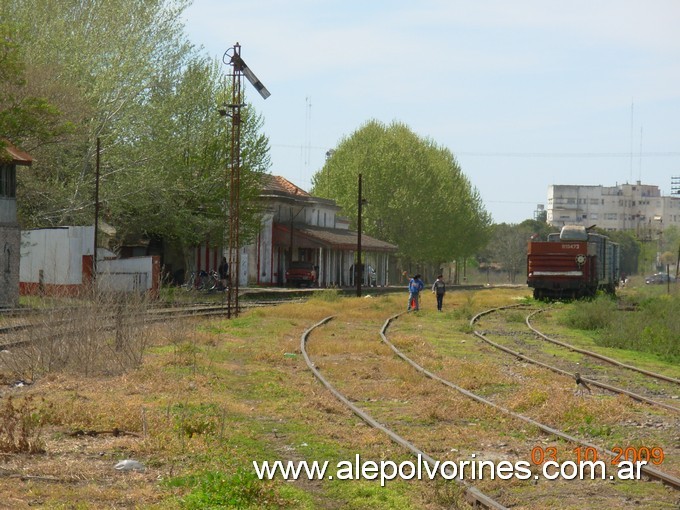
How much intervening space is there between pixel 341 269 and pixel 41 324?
59311 millimetres

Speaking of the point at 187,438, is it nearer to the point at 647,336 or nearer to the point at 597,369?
the point at 597,369

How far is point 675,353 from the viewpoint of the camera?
24.2 meters

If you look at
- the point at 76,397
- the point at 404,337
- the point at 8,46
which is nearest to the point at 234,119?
the point at 8,46

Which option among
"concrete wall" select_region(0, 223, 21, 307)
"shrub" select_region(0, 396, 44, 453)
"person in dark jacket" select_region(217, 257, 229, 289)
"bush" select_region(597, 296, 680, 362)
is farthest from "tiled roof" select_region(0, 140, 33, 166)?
"shrub" select_region(0, 396, 44, 453)

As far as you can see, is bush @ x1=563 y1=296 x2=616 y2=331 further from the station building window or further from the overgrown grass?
the station building window

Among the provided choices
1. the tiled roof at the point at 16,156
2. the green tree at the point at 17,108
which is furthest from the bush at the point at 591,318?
the tiled roof at the point at 16,156

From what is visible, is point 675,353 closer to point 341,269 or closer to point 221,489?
point 221,489

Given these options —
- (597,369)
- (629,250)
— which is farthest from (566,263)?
(629,250)

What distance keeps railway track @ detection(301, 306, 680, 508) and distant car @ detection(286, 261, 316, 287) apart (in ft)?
143

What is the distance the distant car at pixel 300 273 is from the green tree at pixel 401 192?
621 inches

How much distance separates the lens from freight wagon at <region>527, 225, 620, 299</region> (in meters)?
44.1

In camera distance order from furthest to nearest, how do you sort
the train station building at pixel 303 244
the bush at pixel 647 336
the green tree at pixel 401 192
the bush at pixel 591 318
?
the green tree at pixel 401 192 → the train station building at pixel 303 244 → the bush at pixel 591 318 → the bush at pixel 647 336

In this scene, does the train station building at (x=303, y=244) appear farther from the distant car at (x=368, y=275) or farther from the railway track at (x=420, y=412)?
the railway track at (x=420, y=412)

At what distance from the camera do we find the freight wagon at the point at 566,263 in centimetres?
4412
